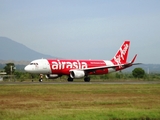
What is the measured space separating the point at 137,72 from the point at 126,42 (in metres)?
21.9

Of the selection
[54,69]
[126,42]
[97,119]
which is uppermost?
[126,42]

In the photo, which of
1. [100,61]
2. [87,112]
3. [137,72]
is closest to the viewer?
[87,112]

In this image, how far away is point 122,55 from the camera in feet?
246

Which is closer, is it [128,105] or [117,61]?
[128,105]

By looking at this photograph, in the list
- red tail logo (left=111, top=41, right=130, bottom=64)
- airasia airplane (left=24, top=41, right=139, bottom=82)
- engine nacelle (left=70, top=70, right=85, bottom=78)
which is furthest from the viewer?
red tail logo (left=111, top=41, right=130, bottom=64)

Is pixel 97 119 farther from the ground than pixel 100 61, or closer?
closer

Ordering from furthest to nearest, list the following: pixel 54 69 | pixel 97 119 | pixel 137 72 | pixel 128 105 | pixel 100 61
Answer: pixel 137 72 < pixel 100 61 < pixel 54 69 < pixel 128 105 < pixel 97 119

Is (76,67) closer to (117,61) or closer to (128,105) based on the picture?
(117,61)

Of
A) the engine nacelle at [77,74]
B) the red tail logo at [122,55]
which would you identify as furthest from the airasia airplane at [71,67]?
the red tail logo at [122,55]

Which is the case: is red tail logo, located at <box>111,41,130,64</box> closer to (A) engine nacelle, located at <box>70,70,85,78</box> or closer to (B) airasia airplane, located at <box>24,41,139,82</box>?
(B) airasia airplane, located at <box>24,41,139,82</box>

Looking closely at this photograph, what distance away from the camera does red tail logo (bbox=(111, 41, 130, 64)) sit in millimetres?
74312

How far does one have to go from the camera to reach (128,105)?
80.8ft

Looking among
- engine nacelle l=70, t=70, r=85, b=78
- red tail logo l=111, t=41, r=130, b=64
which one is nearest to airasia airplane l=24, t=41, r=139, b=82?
engine nacelle l=70, t=70, r=85, b=78

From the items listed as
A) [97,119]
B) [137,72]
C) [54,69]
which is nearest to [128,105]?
[97,119]
